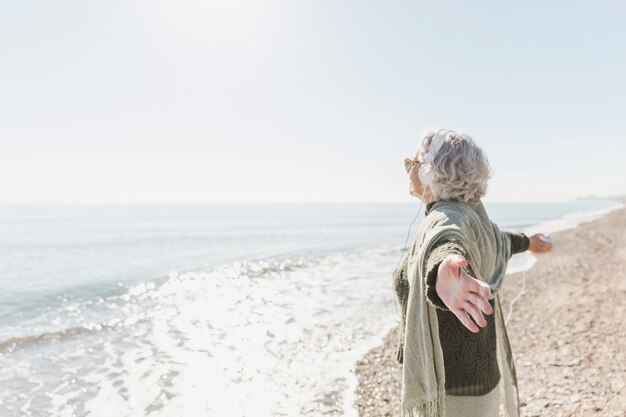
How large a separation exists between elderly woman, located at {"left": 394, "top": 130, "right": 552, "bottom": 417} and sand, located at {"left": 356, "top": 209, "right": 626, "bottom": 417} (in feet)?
12.8

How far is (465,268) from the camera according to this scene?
6.55 ft

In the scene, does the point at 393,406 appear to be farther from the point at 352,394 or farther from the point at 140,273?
the point at 140,273

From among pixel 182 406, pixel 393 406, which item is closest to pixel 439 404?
pixel 393 406

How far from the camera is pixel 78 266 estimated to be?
2848cm

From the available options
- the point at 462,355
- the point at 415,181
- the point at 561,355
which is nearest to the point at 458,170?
the point at 415,181

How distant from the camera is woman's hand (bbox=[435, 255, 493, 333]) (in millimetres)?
1535

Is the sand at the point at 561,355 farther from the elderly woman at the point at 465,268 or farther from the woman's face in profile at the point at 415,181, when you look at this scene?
the woman's face in profile at the point at 415,181

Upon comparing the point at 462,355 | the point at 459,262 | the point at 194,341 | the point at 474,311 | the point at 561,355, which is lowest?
the point at 194,341

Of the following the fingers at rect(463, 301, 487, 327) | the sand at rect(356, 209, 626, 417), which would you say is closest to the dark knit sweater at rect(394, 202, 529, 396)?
the fingers at rect(463, 301, 487, 327)

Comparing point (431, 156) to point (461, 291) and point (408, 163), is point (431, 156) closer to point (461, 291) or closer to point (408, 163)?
point (408, 163)

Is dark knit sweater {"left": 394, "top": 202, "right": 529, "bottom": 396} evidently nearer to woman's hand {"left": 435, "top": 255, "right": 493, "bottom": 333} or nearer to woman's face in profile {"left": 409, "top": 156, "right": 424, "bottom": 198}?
woman's face in profile {"left": 409, "top": 156, "right": 424, "bottom": 198}

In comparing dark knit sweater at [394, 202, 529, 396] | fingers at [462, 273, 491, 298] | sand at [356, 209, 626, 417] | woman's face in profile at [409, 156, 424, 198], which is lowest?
sand at [356, 209, 626, 417]

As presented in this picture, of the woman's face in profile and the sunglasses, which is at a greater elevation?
the sunglasses

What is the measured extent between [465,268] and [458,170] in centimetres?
67
